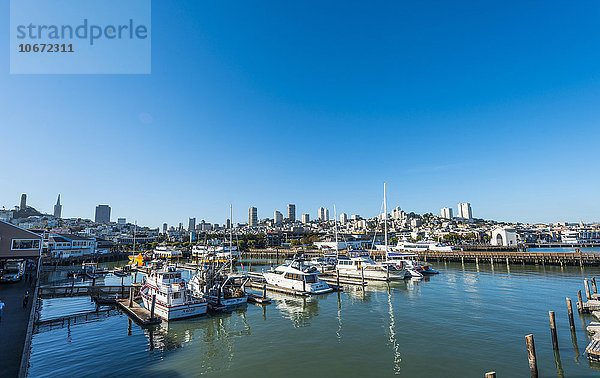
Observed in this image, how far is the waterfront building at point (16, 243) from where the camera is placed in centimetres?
3578

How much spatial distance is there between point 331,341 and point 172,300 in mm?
13416

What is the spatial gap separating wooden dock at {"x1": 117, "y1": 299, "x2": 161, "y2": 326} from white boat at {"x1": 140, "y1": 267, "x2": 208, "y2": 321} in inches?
25.9

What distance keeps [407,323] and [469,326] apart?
4.33m

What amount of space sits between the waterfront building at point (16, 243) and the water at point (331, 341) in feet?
27.3

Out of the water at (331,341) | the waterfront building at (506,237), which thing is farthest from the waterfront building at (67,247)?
the waterfront building at (506,237)

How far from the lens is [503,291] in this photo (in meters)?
36.7

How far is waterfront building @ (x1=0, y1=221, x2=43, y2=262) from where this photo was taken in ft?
117

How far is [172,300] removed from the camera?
2575 centimetres

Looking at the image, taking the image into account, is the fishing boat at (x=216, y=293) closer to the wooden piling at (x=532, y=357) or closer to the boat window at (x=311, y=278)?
the boat window at (x=311, y=278)

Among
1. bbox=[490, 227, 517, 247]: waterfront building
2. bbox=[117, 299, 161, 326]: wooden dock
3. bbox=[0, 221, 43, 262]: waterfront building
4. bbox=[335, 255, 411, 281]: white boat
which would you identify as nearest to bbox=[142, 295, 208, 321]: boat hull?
bbox=[117, 299, 161, 326]: wooden dock

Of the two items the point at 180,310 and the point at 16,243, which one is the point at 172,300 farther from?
the point at 16,243

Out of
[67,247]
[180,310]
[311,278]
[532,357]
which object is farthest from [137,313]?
[67,247]

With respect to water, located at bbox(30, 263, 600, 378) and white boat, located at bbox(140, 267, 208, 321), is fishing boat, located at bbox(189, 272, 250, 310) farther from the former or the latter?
white boat, located at bbox(140, 267, 208, 321)

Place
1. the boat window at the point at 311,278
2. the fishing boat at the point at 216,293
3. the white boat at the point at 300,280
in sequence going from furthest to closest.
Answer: the boat window at the point at 311,278, the white boat at the point at 300,280, the fishing boat at the point at 216,293
